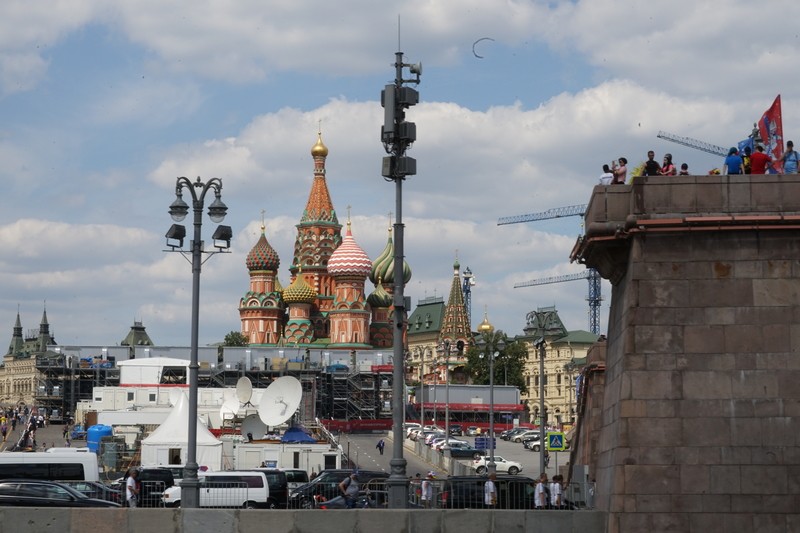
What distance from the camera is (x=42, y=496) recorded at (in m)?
29.9

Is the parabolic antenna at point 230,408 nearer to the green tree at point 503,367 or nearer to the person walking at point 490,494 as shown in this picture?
the person walking at point 490,494

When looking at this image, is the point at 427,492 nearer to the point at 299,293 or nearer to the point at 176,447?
the point at 176,447

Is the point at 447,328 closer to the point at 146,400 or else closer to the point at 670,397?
the point at 146,400

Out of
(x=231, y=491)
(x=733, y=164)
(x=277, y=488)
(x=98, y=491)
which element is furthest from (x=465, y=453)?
(x=733, y=164)

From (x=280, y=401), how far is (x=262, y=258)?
313ft

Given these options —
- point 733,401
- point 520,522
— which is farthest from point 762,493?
point 520,522

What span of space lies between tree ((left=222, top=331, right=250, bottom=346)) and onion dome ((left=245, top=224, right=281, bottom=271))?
9448mm

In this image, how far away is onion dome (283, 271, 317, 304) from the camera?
16512cm

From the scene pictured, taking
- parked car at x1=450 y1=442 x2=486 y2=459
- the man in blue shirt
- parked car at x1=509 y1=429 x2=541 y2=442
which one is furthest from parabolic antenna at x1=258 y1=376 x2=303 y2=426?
the man in blue shirt

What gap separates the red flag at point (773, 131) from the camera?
1069 inches

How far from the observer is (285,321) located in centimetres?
17200

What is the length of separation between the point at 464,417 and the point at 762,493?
112m

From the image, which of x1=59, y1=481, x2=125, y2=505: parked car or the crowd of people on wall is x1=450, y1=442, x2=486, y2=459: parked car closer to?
x1=59, y1=481, x2=125, y2=505: parked car

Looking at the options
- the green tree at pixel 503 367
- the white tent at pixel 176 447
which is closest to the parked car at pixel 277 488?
the white tent at pixel 176 447
